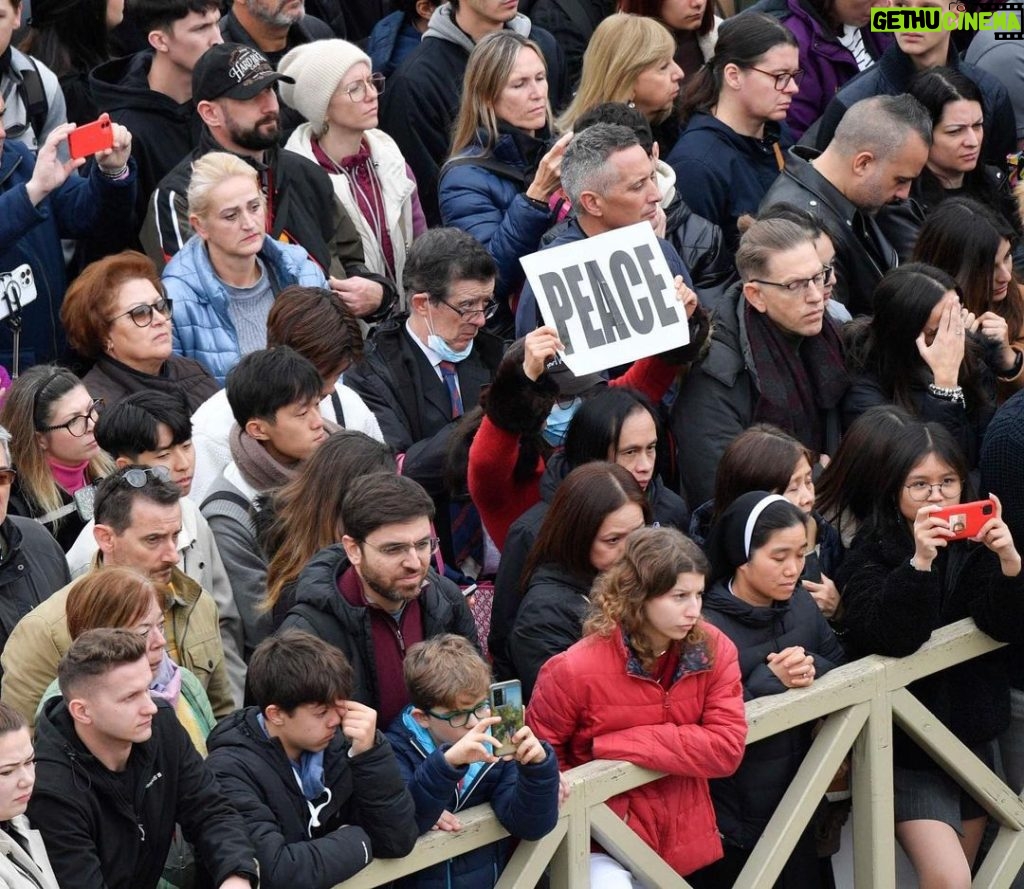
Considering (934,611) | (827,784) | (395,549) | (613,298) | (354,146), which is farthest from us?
(354,146)

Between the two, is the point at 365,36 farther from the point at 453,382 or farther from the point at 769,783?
the point at 769,783

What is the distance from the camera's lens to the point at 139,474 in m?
5.36

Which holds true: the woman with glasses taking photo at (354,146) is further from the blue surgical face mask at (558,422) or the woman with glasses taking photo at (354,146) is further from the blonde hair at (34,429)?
the blonde hair at (34,429)

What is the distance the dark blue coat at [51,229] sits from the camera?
7035 millimetres

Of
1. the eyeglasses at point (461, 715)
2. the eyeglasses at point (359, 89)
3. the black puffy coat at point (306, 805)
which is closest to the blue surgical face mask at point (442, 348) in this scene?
the eyeglasses at point (359, 89)

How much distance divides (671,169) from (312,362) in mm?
1993

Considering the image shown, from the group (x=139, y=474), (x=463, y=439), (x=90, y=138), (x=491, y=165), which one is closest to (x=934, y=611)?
(x=463, y=439)

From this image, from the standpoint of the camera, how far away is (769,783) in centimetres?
579

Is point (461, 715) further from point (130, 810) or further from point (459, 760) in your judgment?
point (130, 810)

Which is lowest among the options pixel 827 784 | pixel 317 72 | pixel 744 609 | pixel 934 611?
pixel 827 784

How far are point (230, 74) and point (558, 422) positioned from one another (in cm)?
195

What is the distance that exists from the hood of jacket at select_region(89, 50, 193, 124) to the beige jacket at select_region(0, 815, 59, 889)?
13.4ft

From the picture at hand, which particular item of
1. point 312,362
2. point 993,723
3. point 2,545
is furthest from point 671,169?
point 2,545

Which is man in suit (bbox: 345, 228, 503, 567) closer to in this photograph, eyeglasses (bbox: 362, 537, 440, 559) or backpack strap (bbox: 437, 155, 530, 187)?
backpack strap (bbox: 437, 155, 530, 187)
